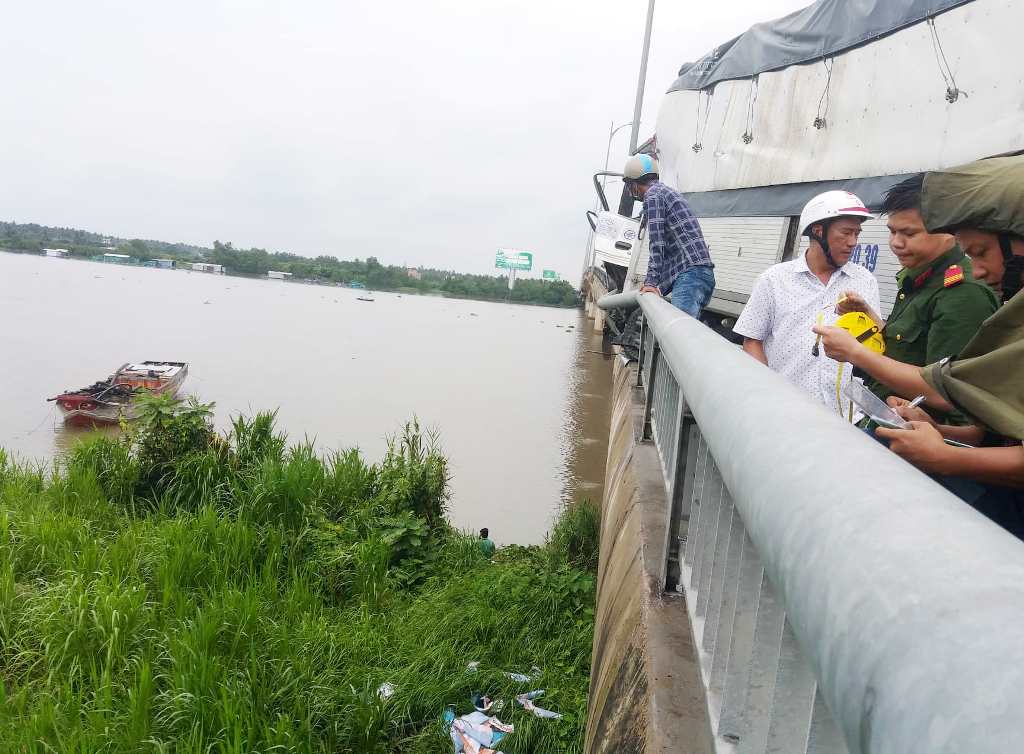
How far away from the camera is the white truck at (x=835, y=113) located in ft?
15.0

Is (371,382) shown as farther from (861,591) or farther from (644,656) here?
(861,591)

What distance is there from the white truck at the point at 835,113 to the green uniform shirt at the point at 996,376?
12.3 ft

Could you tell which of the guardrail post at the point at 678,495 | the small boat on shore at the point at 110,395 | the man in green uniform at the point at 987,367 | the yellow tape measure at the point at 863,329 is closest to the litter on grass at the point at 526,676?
the guardrail post at the point at 678,495

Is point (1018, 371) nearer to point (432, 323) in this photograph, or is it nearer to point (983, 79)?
point (983, 79)

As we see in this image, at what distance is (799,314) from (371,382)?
66.8ft

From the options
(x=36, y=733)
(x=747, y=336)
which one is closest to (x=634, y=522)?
(x=747, y=336)

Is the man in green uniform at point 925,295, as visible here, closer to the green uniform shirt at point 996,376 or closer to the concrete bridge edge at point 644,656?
the green uniform shirt at point 996,376

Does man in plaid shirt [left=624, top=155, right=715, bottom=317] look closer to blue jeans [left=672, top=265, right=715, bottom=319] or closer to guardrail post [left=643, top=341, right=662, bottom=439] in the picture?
blue jeans [left=672, top=265, right=715, bottom=319]

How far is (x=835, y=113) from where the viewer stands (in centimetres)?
623

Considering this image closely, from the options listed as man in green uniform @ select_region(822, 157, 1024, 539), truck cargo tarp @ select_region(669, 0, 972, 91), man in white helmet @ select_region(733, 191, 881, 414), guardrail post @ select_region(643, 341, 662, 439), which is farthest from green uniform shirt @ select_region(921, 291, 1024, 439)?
truck cargo tarp @ select_region(669, 0, 972, 91)

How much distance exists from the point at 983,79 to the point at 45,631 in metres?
6.74

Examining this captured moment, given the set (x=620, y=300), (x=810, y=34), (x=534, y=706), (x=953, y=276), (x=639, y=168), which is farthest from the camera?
(x=810, y=34)

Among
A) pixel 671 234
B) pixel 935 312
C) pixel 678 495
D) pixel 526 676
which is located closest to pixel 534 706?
pixel 526 676

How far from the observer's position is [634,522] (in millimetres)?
2709
